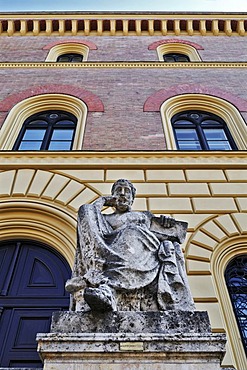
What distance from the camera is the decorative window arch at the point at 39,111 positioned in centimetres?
897

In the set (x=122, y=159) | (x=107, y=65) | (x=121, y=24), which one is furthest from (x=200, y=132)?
(x=121, y=24)

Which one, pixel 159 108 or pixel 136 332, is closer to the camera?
pixel 136 332

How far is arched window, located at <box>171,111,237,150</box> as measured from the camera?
363 inches

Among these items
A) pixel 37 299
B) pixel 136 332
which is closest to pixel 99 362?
pixel 136 332

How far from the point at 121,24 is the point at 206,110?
769 centimetres

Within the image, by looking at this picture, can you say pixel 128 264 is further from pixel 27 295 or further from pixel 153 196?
pixel 153 196

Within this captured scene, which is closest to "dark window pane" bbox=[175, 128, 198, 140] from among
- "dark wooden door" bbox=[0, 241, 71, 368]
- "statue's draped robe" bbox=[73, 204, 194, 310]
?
"dark wooden door" bbox=[0, 241, 71, 368]

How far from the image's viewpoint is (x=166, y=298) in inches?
141

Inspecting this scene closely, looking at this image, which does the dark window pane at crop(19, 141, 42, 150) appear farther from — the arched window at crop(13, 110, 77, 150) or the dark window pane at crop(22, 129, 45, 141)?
the dark window pane at crop(22, 129, 45, 141)

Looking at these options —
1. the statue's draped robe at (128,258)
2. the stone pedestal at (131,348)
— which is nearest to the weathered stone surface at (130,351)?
the stone pedestal at (131,348)

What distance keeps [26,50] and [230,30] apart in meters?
8.44

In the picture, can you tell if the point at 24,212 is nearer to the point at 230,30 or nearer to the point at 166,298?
the point at 166,298

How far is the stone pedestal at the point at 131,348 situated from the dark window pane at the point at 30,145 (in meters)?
6.46

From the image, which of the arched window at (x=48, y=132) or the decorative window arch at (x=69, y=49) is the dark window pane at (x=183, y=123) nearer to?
the arched window at (x=48, y=132)
